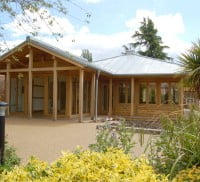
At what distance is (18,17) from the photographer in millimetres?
5566

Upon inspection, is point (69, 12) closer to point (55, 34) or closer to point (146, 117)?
point (55, 34)

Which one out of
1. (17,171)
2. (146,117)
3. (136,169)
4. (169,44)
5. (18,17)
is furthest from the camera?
(169,44)

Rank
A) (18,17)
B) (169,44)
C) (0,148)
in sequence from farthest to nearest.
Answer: (169,44) → (18,17) → (0,148)

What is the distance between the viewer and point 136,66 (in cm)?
2048

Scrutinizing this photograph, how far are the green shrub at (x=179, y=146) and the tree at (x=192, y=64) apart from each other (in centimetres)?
501

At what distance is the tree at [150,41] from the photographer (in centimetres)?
4262

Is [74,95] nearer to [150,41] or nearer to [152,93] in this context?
[152,93]

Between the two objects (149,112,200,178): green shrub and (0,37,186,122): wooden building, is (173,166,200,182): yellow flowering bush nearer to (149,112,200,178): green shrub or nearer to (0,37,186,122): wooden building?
(149,112,200,178): green shrub

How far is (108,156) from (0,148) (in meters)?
2.42

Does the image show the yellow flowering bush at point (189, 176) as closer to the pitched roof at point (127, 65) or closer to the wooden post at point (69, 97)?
the pitched roof at point (127, 65)

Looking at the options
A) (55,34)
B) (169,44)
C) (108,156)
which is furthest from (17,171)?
(169,44)

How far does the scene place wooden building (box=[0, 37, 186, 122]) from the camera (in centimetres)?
1698

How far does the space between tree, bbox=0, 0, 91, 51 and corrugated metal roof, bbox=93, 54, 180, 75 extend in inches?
499

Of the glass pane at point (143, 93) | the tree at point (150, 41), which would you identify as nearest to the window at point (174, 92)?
the glass pane at point (143, 93)
